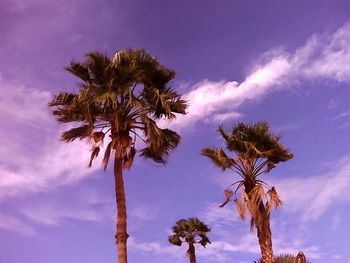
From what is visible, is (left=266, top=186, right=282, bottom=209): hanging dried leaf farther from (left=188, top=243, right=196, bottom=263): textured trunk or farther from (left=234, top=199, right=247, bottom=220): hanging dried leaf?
(left=188, top=243, right=196, bottom=263): textured trunk

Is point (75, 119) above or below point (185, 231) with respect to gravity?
below

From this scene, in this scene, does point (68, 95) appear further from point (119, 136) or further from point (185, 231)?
point (185, 231)

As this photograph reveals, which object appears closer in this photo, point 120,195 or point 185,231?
point 120,195

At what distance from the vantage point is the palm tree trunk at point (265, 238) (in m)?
20.2

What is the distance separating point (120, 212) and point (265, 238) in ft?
22.1

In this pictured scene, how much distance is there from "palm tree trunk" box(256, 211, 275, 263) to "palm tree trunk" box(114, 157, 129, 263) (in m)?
6.38

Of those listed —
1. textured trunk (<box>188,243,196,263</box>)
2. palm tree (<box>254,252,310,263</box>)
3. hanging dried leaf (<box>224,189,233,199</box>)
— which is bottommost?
palm tree (<box>254,252,310,263</box>)

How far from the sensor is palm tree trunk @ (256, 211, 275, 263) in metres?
20.2

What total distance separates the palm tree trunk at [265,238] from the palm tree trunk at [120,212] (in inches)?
251

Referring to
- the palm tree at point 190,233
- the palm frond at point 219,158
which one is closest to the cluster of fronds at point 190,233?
the palm tree at point 190,233

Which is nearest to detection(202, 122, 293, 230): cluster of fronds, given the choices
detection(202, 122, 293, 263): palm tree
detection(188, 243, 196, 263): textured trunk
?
detection(202, 122, 293, 263): palm tree

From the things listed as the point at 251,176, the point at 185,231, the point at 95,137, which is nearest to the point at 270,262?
the point at 251,176

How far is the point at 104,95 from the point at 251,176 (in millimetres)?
7780

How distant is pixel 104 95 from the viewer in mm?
17797
